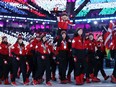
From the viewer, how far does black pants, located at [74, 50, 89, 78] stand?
9984mm

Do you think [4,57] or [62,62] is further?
[4,57]

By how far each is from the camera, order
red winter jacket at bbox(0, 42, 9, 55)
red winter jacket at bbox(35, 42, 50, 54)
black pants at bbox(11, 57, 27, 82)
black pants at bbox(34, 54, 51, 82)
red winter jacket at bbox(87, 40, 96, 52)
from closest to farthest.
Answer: black pants at bbox(34, 54, 51, 82) → red winter jacket at bbox(35, 42, 50, 54) → black pants at bbox(11, 57, 27, 82) → red winter jacket at bbox(87, 40, 96, 52) → red winter jacket at bbox(0, 42, 9, 55)

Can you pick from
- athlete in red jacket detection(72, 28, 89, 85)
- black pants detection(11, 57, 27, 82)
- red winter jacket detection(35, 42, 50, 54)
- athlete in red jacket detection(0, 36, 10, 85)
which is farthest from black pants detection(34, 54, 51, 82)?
athlete in red jacket detection(0, 36, 10, 85)

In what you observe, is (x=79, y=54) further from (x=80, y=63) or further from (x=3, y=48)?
(x=3, y=48)

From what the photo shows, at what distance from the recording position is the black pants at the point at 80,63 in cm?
998

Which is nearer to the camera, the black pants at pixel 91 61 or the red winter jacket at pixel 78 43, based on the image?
the red winter jacket at pixel 78 43

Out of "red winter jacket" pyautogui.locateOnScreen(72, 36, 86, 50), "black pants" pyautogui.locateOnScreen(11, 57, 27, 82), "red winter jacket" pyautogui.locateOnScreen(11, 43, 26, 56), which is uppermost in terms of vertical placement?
→ "red winter jacket" pyautogui.locateOnScreen(72, 36, 86, 50)

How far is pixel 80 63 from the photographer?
33.2 feet

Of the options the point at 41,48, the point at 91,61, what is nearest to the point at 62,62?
the point at 41,48

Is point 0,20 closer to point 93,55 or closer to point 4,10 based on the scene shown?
point 4,10

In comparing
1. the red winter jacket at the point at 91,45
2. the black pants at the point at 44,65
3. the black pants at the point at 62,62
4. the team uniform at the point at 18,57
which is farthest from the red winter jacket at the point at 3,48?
the red winter jacket at the point at 91,45

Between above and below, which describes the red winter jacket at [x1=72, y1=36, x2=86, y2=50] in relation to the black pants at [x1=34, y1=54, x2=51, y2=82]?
above

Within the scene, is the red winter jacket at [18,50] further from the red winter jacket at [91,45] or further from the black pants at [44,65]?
the red winter jacket at [91,45]

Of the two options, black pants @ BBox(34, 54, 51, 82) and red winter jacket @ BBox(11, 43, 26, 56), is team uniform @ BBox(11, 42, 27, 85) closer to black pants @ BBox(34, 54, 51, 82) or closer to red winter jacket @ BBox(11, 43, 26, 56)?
red winter jacket @ BBox(11, 43, 26, 56)
